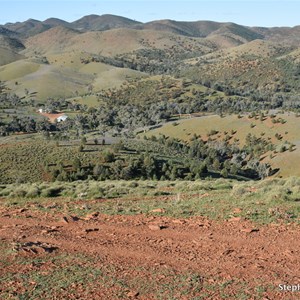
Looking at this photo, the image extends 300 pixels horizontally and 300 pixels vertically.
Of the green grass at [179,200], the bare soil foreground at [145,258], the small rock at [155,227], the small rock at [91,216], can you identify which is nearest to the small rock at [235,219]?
the bare soil foreground at [145,258]

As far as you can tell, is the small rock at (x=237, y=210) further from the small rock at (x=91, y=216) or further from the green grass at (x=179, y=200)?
the small rock at (x=91, y=216)

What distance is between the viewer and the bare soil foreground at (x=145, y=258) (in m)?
8.85

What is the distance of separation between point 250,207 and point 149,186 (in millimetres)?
8371

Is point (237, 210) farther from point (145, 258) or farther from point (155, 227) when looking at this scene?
point (145, 258)

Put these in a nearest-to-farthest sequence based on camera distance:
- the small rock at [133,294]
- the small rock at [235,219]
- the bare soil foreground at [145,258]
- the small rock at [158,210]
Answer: the small rock at [133,294], the bare soil foreground at [145,258], the small rock at [235,219], the small rock at [158,210]

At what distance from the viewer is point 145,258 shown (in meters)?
10.4

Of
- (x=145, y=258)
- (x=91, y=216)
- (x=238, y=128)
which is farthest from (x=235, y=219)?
(x=238, y=128)

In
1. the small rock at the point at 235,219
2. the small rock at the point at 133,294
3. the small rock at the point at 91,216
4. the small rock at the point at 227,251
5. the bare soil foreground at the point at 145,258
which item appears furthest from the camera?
the small rock at the point at 91,216

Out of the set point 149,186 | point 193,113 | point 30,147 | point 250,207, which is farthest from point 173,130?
point 250,207

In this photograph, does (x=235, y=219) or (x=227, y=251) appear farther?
(x=235, y=219)

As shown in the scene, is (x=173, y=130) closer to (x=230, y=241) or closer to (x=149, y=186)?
(x=149, y=186)

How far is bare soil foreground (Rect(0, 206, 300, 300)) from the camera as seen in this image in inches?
348

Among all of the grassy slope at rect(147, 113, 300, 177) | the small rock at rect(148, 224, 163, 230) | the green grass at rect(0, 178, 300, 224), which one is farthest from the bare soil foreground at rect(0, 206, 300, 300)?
the grassy slope at rect(147, 113, 300, 177)

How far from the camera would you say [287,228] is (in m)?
12.4
